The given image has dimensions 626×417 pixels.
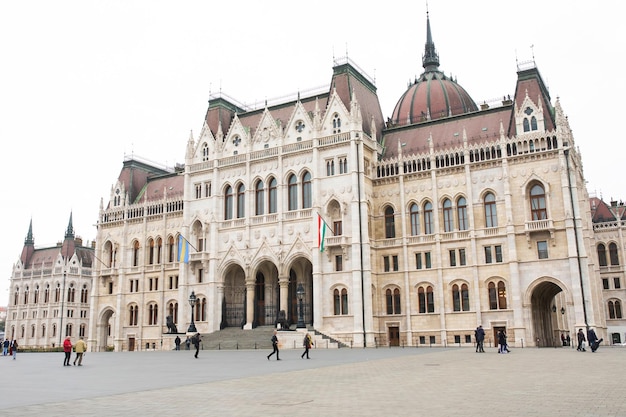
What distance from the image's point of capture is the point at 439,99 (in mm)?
67562

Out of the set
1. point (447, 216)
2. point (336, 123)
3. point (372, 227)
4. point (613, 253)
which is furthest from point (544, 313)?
point (613, 253)

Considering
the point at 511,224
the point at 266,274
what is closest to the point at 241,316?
the point at 266,274

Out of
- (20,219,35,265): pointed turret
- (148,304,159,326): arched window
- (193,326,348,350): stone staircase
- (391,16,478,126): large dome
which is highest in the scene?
(391,16,478,126): large dome

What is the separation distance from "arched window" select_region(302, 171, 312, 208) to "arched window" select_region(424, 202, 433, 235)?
1071 centimetres

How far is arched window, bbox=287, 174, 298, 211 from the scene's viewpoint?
188ft

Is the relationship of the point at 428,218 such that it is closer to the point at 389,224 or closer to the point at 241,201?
the point at 389,224

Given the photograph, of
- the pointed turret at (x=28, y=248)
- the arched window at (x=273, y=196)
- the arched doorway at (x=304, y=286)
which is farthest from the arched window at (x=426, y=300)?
the pointed turret at (x=28, y=248)

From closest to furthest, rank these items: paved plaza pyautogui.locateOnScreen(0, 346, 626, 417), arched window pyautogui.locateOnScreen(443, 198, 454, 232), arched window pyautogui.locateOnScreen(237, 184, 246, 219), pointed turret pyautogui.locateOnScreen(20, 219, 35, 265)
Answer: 1. paved plaza pyautogui.locateOnScreen(0, 346, 626, 417)
2. arched window pyautogui.locateOnScreen(443, 198, 454, 232)
3. arched window pyautogui.locateOnScreen(237, 184, 246, 219)
4. pointed turret pyautogui.locateOnScreen(20, 219, 35, 265)

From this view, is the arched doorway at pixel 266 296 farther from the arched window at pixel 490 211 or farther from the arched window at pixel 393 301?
the arched window at pixel 490 211

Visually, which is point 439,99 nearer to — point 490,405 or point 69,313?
point 490,405

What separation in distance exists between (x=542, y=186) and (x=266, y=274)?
26571 millimetres

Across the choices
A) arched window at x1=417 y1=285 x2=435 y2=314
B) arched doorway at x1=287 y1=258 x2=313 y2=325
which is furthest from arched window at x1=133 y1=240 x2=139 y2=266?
arched window at x1=417 y1=285 x2=435 y2=314

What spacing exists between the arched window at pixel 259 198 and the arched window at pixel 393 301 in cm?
1466

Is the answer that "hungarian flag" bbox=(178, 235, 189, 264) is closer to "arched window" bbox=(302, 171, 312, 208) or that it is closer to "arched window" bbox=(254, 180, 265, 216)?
"arched window" bbox=(254, 180, 265, 216)
